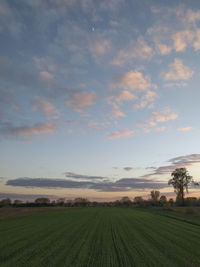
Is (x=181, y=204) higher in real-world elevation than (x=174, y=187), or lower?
lower

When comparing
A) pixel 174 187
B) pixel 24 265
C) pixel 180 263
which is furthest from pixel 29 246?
pixel 174 187

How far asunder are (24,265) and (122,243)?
746 centimetres

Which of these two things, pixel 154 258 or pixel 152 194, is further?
pixel 152 194

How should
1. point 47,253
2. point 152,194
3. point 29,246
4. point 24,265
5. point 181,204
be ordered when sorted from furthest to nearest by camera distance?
point 152,194 → point 181,204 → point 29,246 → point 47,253 → point 24,265

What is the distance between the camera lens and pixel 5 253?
12.4m

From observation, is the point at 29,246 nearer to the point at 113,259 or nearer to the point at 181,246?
the point at 113,259

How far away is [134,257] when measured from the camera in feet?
36.9

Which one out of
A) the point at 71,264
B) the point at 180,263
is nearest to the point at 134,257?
the point at 180,263

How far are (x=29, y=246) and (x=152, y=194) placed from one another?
167 meters

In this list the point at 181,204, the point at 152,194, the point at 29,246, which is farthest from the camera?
the point at 152,194

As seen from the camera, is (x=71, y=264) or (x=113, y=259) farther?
(x=113, y=259)

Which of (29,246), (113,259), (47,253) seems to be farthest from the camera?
(29,246)

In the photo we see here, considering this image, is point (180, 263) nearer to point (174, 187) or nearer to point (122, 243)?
point (122, 243)

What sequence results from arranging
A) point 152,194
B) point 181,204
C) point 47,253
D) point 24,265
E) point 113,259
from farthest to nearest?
point 152,194, point 181,204, point 47,253, point 113,259, point 24,265
